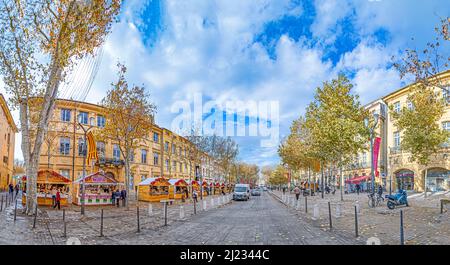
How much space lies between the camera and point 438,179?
142 ft

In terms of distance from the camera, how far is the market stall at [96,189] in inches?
1150

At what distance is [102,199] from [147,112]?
371 inches

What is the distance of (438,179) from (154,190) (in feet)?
121

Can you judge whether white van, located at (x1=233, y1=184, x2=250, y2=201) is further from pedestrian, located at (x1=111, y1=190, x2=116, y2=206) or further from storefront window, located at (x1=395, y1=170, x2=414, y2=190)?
storefront window, located at (x1=395, y1=170, x2=414, y2=190)

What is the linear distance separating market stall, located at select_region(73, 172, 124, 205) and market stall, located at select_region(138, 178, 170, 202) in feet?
16.6

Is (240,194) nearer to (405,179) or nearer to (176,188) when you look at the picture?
(176,188)

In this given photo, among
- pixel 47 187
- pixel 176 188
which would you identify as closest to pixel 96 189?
pixel 47 187

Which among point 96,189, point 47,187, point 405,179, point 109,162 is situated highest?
point 109,162

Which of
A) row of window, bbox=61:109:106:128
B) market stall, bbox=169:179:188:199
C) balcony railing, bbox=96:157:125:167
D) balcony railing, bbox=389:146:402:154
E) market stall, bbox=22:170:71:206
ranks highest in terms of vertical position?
row of window, bbox=61:109:106:128

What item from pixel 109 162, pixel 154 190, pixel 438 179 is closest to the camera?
pixel 154 190

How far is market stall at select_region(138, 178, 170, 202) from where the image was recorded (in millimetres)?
36062

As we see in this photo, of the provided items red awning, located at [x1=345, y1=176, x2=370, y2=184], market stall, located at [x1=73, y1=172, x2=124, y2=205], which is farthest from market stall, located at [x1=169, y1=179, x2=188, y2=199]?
red awning, located at [x1=345, y1=176, x2=370, y2=184]
